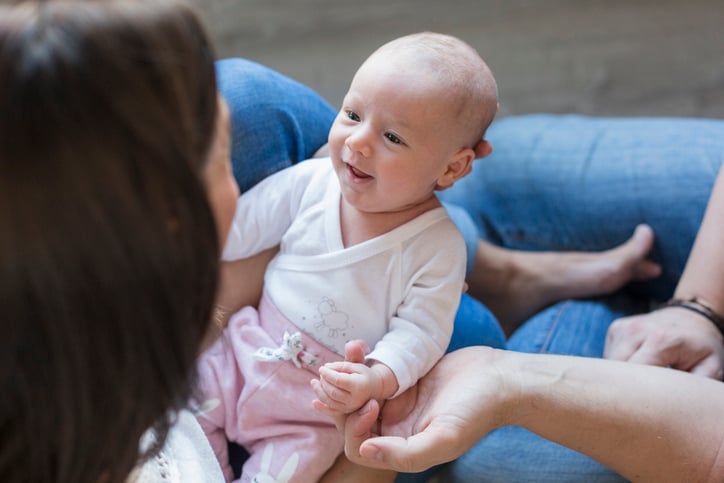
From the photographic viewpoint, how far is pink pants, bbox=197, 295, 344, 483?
967 millimetres

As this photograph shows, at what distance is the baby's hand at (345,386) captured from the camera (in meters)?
0.85

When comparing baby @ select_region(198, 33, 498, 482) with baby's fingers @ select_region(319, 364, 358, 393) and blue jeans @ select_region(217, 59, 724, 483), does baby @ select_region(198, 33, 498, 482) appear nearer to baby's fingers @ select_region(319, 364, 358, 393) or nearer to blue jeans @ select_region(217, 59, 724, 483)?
baby's fingers @ select_region(319, 364, 358, 393)

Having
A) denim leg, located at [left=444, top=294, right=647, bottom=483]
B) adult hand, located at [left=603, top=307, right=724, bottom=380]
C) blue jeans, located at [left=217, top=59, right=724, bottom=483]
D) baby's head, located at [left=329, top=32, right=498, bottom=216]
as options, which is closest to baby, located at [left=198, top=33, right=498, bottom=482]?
baby's head, located at [left=329, top=32, right=498, bottom=216]

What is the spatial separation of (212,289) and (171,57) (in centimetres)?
18

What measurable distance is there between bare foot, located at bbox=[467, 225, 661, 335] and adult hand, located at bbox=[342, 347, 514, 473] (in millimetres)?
398

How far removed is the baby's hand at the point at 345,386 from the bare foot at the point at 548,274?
0.51m

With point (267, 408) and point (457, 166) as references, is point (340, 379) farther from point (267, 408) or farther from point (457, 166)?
point (457, 166)

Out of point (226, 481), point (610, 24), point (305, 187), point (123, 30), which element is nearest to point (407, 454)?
point (226, 481)

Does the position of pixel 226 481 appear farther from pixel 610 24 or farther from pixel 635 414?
pixel 610 24

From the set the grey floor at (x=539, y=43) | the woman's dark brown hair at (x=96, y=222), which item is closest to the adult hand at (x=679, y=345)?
the woman's dark brown hair at (x=96, y=222)

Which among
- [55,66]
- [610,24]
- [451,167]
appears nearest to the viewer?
[55,66]

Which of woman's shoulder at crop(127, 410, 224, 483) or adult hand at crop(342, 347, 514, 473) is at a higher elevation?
adult hand at crop(342, 347, 514, 473)

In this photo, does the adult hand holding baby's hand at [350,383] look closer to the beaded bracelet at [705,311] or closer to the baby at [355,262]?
the baby at [355,262]

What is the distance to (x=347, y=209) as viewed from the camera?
3.34 ft
